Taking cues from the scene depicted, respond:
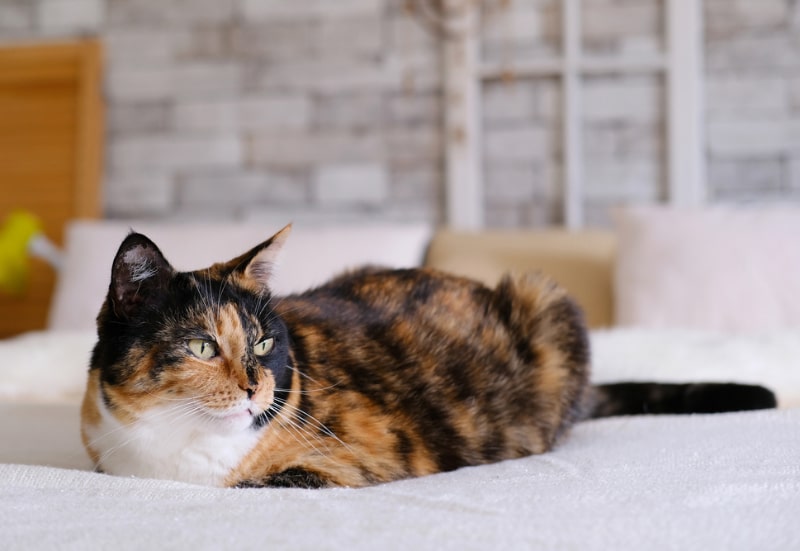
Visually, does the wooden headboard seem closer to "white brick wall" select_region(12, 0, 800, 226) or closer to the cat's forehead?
"white brick wall" select_region(12, 0, 800, 226)

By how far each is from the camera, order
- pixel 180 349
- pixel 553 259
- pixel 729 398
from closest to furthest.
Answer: pixel 180 349 → pixel 729 398 → pixel 553 259

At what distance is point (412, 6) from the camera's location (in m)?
2.85

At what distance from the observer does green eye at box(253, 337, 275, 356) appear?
3.17 feet

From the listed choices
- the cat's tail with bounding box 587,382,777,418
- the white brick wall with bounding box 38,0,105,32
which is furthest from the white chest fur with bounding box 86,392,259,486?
the white brick wall with bounding box 38,0,105,32

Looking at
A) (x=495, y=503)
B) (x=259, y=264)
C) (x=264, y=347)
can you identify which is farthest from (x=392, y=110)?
(x=495, y=503)

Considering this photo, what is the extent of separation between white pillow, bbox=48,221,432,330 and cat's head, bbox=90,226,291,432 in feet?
4.04

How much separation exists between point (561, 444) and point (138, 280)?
2.20 ft

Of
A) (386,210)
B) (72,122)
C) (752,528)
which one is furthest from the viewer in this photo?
(72,122)

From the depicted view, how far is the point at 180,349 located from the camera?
93 cm

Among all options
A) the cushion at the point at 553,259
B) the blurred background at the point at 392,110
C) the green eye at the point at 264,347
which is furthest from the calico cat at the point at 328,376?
the blurred background at the point at 392,110

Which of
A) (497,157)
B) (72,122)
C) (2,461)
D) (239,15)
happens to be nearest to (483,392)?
(2,461)

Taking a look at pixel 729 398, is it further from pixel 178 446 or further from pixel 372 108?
pixel 372 108

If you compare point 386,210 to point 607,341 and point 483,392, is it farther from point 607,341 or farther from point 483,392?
point 483,392

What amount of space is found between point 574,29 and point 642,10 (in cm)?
22
